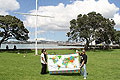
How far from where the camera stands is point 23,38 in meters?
34.7

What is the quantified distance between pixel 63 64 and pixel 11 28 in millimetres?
26363

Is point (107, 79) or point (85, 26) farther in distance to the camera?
point (85, 26)

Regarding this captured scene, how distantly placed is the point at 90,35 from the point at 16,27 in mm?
19251

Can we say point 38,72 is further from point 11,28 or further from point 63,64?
point 11,28

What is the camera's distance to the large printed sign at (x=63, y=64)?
938 centimetres

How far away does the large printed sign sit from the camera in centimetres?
938

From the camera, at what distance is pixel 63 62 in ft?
31.0

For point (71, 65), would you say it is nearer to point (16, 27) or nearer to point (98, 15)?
point (16, 27)

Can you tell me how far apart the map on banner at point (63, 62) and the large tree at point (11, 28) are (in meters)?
24.7

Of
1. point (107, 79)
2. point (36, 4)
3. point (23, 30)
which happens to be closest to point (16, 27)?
point (23, 30)

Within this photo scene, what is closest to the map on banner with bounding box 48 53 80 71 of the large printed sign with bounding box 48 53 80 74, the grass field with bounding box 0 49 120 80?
the large printed sign with bounding box 48 53 80 74

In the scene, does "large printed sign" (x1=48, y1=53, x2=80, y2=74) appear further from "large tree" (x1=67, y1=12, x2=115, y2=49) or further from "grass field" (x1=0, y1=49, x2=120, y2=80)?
"large tree" (x1=67, y1=12, x2=115, y2=49)

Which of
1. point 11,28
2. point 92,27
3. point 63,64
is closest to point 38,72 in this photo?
point 63,64

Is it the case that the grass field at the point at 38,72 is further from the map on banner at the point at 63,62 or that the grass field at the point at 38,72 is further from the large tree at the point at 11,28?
the large tree at the point at 11,28
